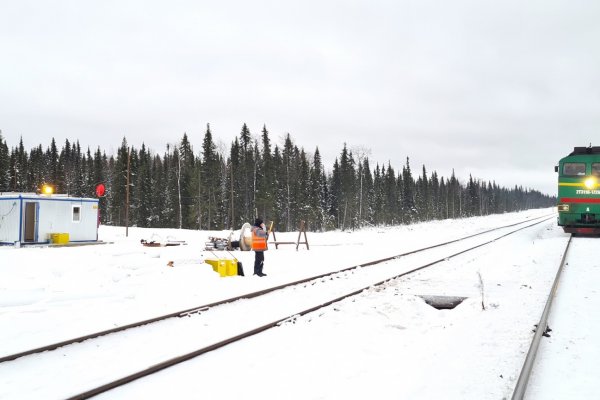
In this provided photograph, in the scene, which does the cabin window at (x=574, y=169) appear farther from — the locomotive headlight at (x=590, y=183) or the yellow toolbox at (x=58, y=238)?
the yellow toolbox at (x=58, y=238)

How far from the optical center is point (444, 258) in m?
16.0

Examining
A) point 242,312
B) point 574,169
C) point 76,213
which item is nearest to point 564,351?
point 242,312

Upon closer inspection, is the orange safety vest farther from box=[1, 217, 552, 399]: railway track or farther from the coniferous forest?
the coniferous forest

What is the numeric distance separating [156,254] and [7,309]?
8821mm

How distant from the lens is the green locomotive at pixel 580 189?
66.4 feet

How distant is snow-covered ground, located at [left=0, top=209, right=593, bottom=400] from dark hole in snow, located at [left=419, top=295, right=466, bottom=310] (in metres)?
0.26

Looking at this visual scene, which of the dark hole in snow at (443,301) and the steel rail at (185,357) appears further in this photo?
the dark hole in snow at (443,301)

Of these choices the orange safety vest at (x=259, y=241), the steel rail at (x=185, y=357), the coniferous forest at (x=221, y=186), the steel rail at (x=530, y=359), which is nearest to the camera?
the steel rail at (x=530, y=359)

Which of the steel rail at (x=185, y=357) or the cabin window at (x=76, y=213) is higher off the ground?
the cabin window at (x=76, y=213)

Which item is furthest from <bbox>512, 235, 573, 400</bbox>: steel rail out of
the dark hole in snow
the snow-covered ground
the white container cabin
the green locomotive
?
the white container cabin

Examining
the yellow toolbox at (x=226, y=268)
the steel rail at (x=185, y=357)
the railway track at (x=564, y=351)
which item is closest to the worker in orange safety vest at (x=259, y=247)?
the yellow toolbox at (x=226, y=268)

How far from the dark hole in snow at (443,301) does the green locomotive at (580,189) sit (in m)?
15.8

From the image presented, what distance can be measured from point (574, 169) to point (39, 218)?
95.1 feet

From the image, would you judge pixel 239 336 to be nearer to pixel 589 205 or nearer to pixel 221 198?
pixel 589 205
